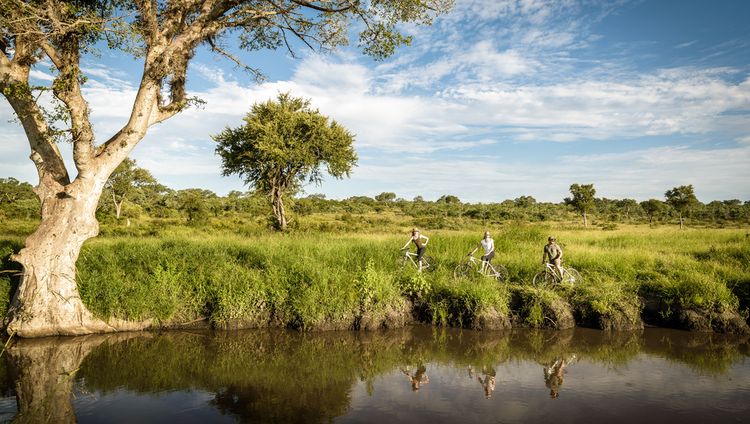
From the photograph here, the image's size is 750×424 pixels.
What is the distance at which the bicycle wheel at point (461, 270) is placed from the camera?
541 inches

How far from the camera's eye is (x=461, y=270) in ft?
46.0

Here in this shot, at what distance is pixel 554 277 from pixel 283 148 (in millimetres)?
18285

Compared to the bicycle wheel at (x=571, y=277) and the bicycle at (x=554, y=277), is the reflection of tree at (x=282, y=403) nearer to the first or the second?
the bicycle at (x=554, y=277)

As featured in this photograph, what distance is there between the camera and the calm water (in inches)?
278

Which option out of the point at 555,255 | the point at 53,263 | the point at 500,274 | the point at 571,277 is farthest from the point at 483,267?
the point at 53,263

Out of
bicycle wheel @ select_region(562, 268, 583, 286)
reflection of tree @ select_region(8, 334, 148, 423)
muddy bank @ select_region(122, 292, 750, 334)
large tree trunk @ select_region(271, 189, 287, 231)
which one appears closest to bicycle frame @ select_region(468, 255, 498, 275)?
muddy bank @ select_region(122, 292, 750, 334)

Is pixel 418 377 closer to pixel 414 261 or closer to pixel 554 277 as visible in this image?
pixel 414 261

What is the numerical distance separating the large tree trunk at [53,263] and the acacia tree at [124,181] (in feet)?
117

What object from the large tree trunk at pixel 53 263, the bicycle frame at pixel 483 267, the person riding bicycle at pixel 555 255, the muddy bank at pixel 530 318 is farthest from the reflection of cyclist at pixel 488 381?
the large tree trunk at pixel 53 263

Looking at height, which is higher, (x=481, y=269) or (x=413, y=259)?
(x=413, y=259)

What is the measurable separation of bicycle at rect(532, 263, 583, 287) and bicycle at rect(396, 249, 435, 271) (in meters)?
3.33

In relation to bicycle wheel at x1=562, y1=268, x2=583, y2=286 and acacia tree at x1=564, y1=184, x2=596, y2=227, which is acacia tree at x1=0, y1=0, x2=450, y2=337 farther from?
acacia tree at x1=564, y1=184, x2=596, y2=227

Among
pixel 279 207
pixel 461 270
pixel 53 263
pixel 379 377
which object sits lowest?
pixel 379 377

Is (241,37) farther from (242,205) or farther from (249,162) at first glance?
(242,205)
